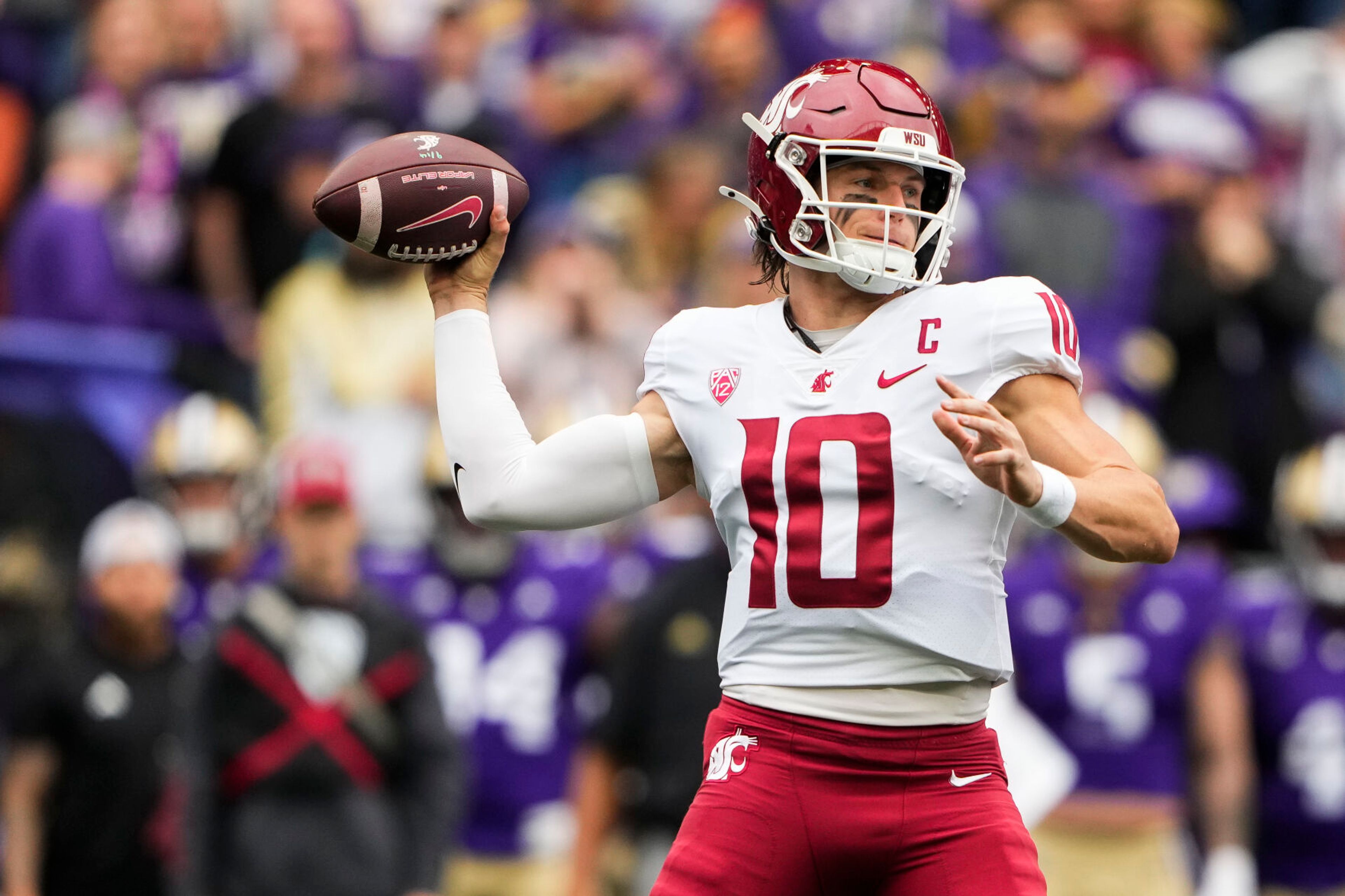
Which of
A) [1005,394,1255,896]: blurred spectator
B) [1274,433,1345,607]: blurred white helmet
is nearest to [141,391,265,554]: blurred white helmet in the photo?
[1005,394,1255,896]: blurred spectator

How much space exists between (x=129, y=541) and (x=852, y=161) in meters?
3.91

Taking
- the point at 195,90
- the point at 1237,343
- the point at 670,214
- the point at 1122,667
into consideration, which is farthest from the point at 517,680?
the point at 195,90

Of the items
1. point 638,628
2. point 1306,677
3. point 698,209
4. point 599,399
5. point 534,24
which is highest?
point 534,24

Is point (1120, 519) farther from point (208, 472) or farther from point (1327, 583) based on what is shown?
point (208, 472)

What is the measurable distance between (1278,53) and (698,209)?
2973 millimetres

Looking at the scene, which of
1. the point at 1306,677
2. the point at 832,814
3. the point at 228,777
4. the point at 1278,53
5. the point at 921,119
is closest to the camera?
the point at 832,814

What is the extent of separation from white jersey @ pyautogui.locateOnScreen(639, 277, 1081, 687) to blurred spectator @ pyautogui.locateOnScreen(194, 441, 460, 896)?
2.54 meters

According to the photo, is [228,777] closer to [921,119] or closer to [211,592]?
[211,592]

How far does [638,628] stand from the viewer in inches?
247

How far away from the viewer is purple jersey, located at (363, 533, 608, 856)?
6906 mm

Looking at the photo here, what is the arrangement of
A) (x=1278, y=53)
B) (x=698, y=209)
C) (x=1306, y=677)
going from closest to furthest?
1. (x=1306, y=677)
2. (x=698, y=209)
3. (x=1278, y=53)

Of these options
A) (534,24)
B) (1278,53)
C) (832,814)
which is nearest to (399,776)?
(832,814)

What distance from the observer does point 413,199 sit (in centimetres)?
359

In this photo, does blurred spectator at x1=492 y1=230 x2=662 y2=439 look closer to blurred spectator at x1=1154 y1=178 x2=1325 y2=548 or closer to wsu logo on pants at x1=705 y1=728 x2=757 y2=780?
blurred spectator at x1=1154 y1=178 x2=1325 y2=548
